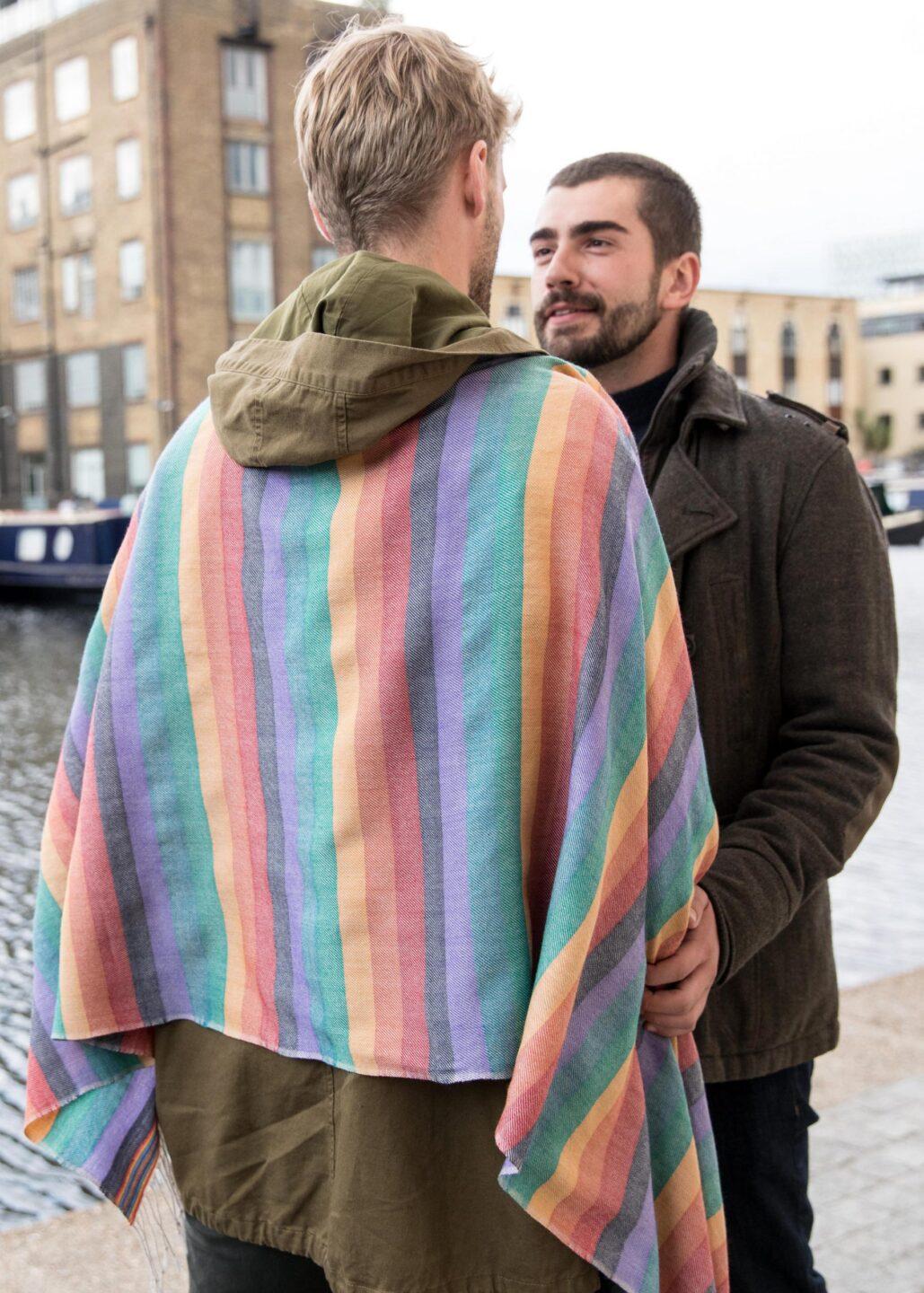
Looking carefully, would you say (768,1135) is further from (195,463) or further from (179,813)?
(195,463)

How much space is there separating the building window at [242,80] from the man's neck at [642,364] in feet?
106

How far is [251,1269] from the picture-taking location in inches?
51.8

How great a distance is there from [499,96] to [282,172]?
32825 mm

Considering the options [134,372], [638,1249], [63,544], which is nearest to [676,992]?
[638,1249]

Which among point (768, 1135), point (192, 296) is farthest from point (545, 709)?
point (192, 296)

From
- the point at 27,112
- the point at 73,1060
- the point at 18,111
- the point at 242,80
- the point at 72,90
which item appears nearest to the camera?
the point at 73,1060

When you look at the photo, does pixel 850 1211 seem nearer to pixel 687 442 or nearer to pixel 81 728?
pixel 687 442

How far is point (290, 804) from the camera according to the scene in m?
1.26

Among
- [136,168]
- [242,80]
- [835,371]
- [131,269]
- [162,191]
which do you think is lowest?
[835,371]

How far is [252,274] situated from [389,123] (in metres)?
32.3

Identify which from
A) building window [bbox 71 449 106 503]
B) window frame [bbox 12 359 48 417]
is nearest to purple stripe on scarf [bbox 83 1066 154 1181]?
building window [bbox 71 449 106 503]

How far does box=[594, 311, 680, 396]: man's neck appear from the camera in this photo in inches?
76.5

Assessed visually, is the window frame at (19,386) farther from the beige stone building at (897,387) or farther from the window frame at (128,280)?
the beige stone building at (897,387)

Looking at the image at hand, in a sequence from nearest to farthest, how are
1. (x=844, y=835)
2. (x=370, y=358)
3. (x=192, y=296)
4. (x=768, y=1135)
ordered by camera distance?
(x=370, y=358)
(x=844, y=835)
(x=768, y=1135)
(x=192, y=296)
